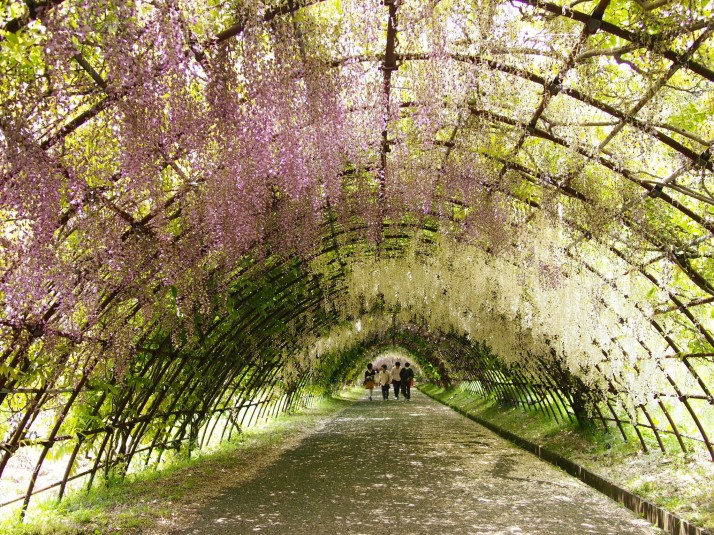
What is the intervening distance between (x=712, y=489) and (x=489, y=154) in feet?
12.3

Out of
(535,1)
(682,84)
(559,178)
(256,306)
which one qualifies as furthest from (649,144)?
(256,306)

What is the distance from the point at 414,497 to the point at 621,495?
85.0 inches

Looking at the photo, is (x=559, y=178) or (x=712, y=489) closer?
(x=712, y=489)

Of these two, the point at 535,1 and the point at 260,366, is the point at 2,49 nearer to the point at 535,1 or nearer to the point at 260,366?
the point at 535,1

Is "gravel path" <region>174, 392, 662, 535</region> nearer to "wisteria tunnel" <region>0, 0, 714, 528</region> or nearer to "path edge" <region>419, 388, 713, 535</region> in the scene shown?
"path edge" <region>419, 388, 713, 535</region>

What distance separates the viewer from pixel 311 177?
5.98 metres

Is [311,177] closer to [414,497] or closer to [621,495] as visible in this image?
[414,497]

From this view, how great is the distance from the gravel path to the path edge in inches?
4.3

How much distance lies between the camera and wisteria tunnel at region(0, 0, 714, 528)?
3.83 meters

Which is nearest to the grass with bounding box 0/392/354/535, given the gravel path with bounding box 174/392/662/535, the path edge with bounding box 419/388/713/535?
the gravel path with bounding box 174/392/662/535

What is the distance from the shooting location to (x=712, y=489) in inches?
246

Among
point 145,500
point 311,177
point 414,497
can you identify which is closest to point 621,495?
point 414,497

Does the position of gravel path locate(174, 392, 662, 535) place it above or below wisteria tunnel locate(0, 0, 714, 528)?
below

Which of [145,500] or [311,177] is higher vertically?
[311,177]
